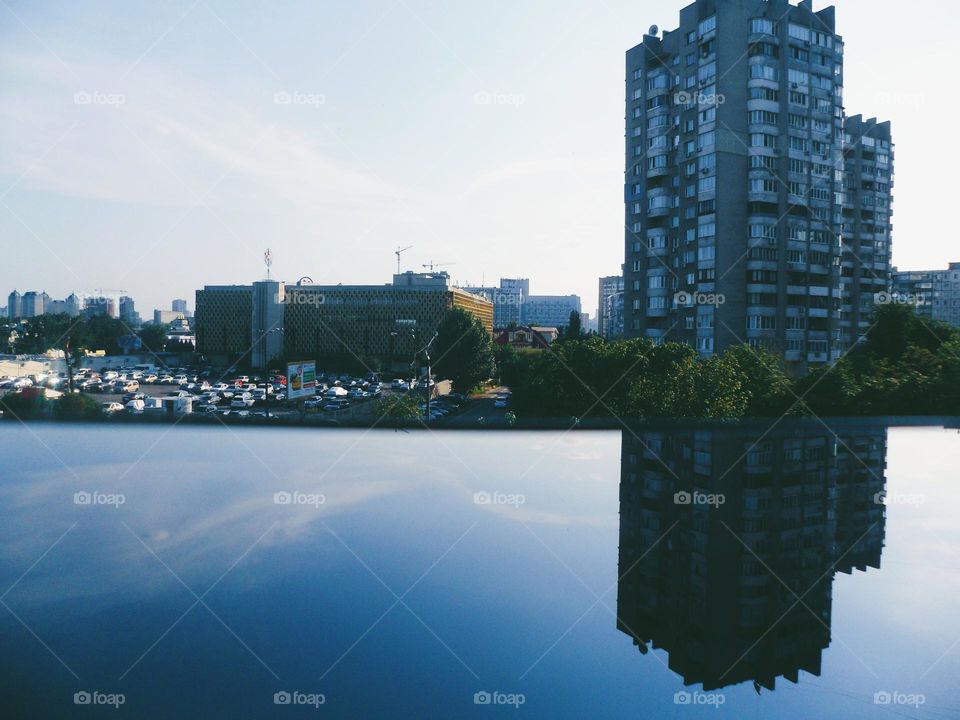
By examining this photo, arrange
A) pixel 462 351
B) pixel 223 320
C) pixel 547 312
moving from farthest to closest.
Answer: pixel 547 312, pixel 223 320, pixel 462 351

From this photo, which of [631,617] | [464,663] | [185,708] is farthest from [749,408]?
[185,708]

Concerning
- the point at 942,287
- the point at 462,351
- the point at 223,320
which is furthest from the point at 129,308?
the point at 942,287

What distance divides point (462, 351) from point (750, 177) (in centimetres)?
2167

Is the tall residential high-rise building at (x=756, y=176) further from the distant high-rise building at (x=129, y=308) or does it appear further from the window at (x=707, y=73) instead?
the distant high-rise building at (x=129, y=308)

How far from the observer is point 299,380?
30203mm

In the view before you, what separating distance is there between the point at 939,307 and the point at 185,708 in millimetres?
119777

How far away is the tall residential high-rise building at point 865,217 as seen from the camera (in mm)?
48938

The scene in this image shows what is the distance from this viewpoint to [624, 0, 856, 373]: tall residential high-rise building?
3531 cm

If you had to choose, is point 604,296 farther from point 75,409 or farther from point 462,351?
point 75,409

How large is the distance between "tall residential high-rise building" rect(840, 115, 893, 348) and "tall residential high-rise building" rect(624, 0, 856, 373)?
1338 centimetres

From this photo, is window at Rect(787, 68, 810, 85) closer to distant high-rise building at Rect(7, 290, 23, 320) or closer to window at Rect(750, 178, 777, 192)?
window at Rect(750, 178, 777, 192)

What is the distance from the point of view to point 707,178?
3578 cm

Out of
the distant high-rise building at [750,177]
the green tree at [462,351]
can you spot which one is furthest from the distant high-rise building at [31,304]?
the distant high-rise building at [750,177]

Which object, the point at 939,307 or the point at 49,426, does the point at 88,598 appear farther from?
the point at 939,307
